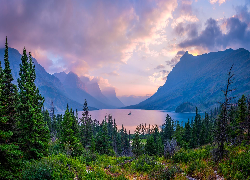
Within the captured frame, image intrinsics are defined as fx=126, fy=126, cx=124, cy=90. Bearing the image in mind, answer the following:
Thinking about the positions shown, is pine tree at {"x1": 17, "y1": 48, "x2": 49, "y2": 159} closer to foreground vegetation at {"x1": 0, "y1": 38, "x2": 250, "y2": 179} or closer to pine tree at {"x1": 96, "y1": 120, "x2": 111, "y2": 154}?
foreground vegetation at {"x1": 0, "y1": 38, "x2": 250, "y2": 179}

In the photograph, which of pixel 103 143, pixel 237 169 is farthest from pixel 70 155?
pixel 103 143

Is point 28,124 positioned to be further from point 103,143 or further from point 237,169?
point 103,143

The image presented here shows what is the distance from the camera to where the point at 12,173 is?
366 inches

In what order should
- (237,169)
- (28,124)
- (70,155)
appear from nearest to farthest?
(237,169), (28,124), (70,155)

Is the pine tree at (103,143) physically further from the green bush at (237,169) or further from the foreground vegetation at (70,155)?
the green bush at (237,169)

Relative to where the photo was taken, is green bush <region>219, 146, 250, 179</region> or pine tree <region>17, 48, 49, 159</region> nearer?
green bush <region>219, 146, 250, 179</region>

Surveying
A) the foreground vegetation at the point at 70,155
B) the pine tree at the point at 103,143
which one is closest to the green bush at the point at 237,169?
the foreground vegetation at the point at 70,155

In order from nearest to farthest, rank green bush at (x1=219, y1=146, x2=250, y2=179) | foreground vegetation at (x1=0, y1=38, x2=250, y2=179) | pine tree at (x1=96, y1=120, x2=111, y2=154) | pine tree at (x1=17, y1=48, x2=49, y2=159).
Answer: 1. green bush at (x1=219, y1=146, x2=250, y2=179)
2. foreground vegetation at (x1=0, y1=38, x2=250, y2=179)
3. pine tree at (x1=17, y1=48, x2=49, y2=159)
4. pine tree at (x1=96, y1=120, x2=111, y2=154)

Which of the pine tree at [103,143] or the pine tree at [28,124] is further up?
the pine tree at [28,124]

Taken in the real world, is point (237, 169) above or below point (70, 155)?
above

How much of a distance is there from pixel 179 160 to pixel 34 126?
1626 centimetres

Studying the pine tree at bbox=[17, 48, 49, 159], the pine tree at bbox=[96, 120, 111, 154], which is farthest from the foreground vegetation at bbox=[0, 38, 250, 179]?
the pine tree at bbox=[96, 120, 111, 154]

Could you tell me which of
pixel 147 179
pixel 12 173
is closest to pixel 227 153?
pixel 147 179

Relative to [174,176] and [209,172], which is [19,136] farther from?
[209,172]
